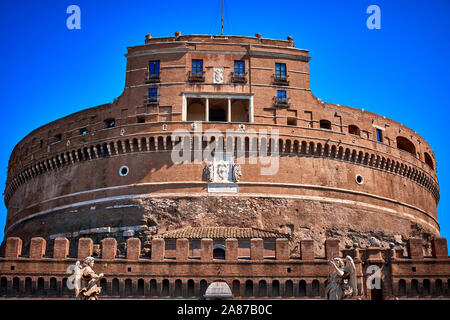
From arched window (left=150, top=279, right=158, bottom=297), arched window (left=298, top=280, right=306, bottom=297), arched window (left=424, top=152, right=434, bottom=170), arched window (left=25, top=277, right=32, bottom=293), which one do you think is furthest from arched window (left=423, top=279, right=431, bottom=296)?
arched window (left=424, top=152, right=434, bottom=170)

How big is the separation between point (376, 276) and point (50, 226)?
2122 cm

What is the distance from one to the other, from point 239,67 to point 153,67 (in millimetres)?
5623

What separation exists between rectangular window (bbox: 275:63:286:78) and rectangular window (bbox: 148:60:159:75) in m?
7.81

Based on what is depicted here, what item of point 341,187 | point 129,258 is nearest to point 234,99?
point 341,187

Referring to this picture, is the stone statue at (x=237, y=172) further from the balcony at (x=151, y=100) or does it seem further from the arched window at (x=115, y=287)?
the arched window at (x=115, y=287)

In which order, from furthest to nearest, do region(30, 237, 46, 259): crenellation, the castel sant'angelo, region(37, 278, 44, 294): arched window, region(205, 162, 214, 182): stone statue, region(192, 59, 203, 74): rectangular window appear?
region(192, 59, 203, 74): rectangular window < region(205, 162, 214, 182): stone statue < the castel sant'angelo < region(30, 237, 46, 259): crenellation < region(37, 278, 44, 294): arched window

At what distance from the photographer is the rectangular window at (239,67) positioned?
131 feet

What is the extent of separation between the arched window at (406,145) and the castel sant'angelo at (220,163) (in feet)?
4.96

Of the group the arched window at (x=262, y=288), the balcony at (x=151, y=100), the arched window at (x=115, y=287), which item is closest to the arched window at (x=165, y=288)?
the arched window at (x=115, y=287)

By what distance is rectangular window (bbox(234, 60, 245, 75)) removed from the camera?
39.8 m

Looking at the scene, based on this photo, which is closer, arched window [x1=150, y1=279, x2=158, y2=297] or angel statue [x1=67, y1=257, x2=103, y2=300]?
angel statue [x1=67, y1=257, x2=103, y2=300]

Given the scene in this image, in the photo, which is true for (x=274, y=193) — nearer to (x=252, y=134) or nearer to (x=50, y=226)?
(x=252, y=134)

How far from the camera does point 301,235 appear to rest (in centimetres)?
3628

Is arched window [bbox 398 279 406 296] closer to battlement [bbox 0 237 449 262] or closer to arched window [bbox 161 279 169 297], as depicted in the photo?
battlement [bbox 0 237 449 262]
